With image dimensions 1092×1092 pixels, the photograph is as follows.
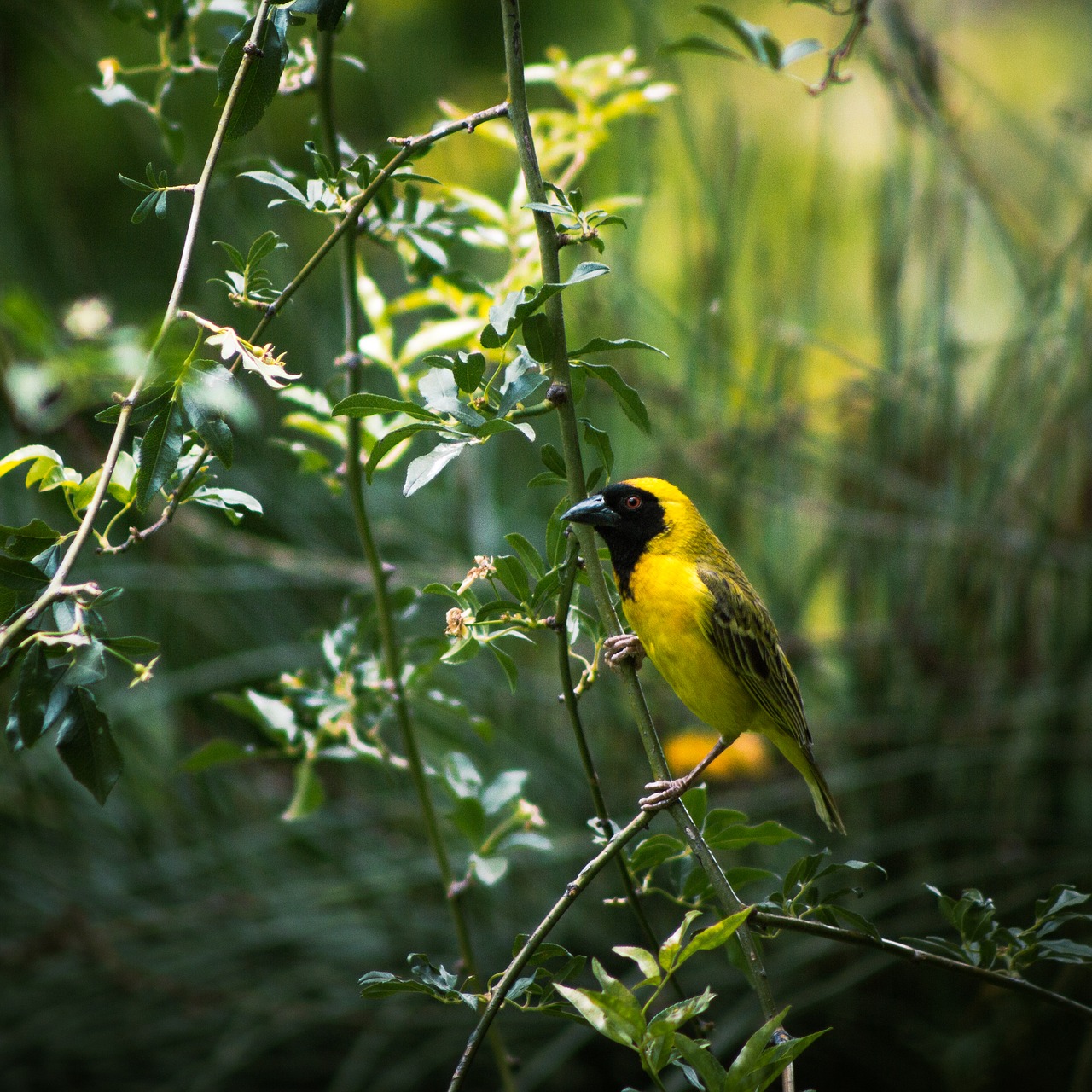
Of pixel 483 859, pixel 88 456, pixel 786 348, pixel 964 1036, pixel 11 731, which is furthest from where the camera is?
pixel 786 348

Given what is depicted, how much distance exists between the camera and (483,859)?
1250 millimetres

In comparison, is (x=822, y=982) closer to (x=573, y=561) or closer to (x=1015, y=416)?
(x=1015, y=416)

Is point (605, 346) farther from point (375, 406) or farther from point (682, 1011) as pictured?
point (682, 1011)

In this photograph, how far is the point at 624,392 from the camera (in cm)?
95

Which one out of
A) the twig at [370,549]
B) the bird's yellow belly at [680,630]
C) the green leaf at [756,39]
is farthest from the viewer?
the bird's yellow belly at [680,630]

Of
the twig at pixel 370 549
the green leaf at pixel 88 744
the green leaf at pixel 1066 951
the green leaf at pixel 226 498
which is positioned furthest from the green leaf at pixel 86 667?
the green leaf at pixel 1066 951

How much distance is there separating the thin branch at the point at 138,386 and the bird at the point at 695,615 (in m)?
0.73

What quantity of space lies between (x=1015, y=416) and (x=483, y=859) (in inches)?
76.5

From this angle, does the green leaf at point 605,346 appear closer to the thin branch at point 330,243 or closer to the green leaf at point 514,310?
the green leaf at point 514,310

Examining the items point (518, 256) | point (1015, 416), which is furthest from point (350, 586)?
point (1015, 416)

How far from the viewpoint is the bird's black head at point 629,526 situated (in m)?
1.57

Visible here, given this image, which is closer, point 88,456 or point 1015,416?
point 88,456

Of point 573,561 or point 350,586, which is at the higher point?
point 573,561

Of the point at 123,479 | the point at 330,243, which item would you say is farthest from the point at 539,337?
the point at 123,479
